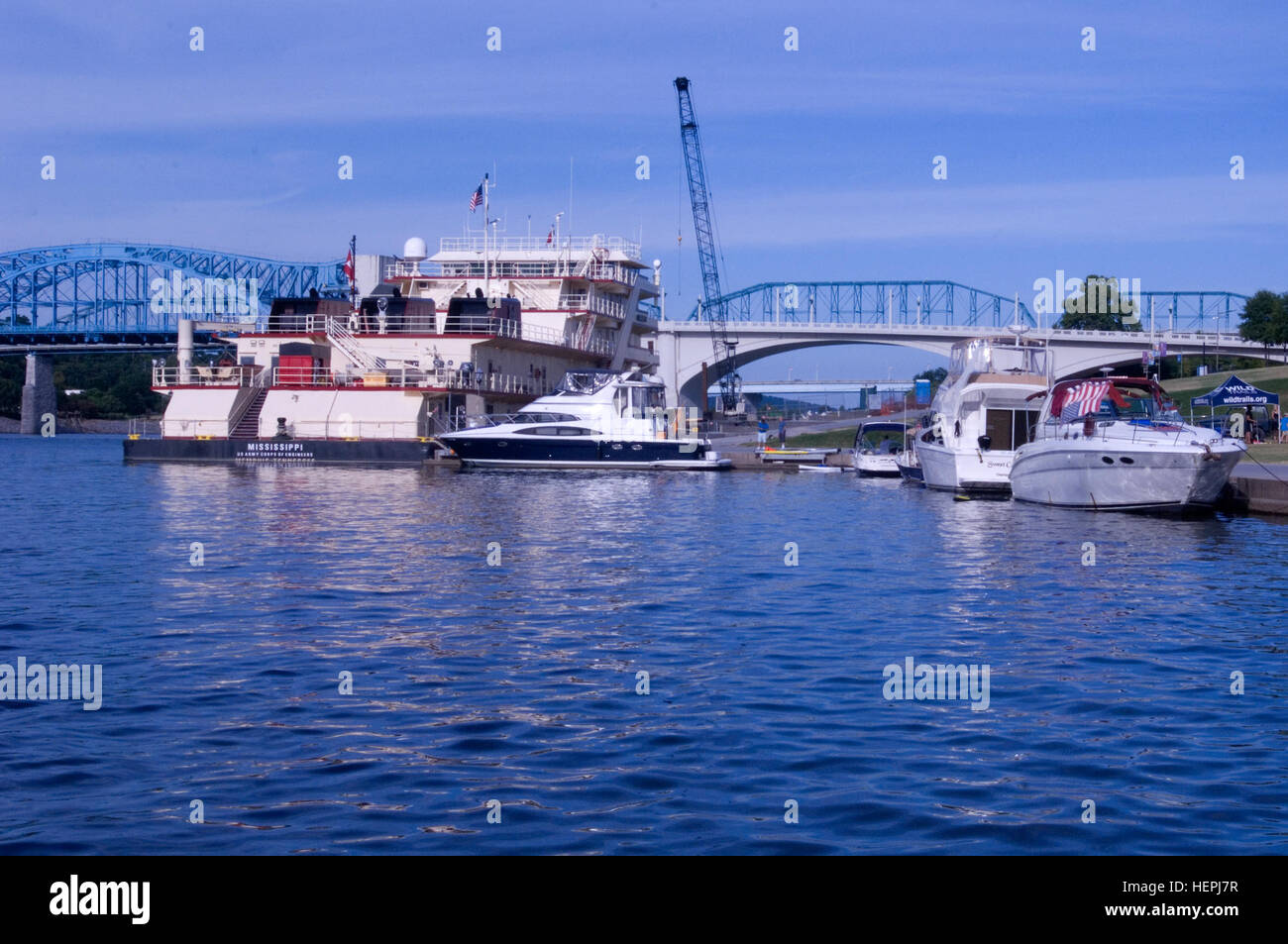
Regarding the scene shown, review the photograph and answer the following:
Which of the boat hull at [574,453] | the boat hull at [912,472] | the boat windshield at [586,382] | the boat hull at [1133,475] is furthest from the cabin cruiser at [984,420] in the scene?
the boat windshield at [586,382]

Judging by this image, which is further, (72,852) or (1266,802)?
(1266,802)

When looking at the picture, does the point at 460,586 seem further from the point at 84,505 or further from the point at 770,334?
the point at 770,334

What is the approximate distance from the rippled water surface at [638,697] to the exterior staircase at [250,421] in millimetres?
30628

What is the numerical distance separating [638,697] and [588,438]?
36808mm

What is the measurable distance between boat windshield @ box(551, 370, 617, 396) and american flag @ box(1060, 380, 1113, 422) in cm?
2056

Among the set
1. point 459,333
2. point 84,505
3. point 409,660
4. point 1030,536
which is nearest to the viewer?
point 409,660

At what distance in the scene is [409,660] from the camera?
41.9 feet

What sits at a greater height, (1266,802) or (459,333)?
(459,333)

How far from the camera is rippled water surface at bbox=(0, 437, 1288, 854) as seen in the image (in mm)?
8086

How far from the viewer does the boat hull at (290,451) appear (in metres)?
50.7

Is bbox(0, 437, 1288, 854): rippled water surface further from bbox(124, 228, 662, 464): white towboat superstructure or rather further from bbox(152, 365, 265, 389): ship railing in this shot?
bbox(152, 365, 265, 389): ship railing

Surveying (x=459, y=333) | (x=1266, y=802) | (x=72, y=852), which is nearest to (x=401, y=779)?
(x=72, y=852)

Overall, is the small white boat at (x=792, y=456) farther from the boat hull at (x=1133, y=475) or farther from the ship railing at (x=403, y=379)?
the boat hull at (x=1133, y=475)

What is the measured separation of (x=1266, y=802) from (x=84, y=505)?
30.6 meters
